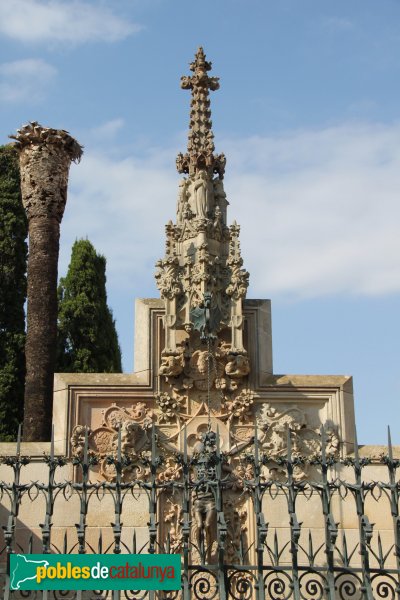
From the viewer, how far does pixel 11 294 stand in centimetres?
1847

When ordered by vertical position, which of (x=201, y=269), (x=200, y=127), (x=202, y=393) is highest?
(x=200, y=127)

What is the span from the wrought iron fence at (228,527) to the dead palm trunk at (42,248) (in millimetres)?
1988

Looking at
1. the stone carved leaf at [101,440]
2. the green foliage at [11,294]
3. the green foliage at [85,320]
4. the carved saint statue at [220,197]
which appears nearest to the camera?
the stone carved leaf at [101,440]

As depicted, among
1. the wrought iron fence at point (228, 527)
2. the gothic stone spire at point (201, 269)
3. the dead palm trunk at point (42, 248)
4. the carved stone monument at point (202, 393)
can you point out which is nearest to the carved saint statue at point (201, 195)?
the gothic stone spire at point (201, 269)

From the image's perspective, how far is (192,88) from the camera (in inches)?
586

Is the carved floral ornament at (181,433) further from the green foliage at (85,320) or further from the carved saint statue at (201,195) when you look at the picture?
the green foliage at (85,320)

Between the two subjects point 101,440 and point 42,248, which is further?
point 42,248

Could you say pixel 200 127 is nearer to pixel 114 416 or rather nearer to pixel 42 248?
pixel 42 248

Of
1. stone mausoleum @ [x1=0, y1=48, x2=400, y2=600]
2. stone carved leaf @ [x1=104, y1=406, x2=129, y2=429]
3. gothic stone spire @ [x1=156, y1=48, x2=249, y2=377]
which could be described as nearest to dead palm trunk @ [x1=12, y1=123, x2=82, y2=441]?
stone mausoleum @ [x1=0, y1=48, x2=400, y2=600]

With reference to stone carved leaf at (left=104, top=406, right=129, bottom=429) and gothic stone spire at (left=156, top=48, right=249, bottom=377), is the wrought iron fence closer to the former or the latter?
stone carved leaf at (left=104, top=406, right=129, bottom=429)

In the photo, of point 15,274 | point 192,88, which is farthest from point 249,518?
point 15,274

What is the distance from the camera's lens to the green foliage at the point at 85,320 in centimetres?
1903

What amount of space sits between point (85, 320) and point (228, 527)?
8.27 m

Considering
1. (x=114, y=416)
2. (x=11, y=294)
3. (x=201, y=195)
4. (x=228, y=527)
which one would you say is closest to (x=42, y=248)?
(x=11, y=294)
